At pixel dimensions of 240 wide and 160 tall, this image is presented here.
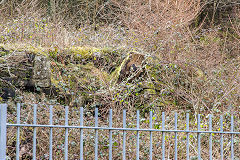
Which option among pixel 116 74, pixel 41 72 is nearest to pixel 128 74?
pixel 116 74

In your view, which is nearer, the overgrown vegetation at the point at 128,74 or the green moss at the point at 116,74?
the overgrown vegetation at the point at 128,74

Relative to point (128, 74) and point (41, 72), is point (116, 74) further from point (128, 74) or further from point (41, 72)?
point (41, 72)

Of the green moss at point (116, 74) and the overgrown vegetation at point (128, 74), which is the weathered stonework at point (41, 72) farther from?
the green moss at point (116, 74)

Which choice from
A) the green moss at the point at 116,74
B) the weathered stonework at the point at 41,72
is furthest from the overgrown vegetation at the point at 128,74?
the weathered stonework at the point at 41,72

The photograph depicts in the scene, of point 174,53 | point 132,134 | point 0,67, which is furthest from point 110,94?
point 174,53

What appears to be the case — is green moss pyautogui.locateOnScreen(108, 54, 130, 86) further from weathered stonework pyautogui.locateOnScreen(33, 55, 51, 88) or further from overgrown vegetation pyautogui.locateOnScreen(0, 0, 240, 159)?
weathered stonework pyautogui.locateOnScreen(33, 55, 51, 88)

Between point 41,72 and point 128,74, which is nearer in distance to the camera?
point 41,72

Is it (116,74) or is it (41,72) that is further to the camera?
(116,74)

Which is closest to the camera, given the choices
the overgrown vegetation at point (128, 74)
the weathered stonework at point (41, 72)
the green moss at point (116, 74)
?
the overgrown vegetation at point (128, 74)

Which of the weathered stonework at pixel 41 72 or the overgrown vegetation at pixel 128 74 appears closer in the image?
the overgrown vegetation at pixel 128 74

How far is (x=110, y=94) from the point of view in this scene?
5.94m

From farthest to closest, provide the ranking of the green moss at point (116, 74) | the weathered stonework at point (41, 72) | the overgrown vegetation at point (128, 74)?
the green moss at point (116, 74) → the weathered stonework at point (41, 72) → the overgrown vegetation at point (128, 74)

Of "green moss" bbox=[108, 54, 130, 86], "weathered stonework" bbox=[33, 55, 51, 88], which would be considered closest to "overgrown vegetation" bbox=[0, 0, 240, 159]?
"green moss" bbox=[108, 54, 130, 86]

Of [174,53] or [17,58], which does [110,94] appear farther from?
[174,53]
